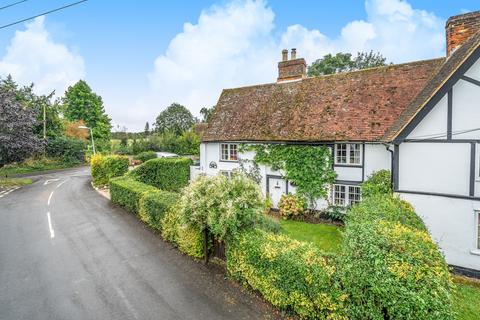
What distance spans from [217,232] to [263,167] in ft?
36.0

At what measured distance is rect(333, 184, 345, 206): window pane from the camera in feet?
53.8

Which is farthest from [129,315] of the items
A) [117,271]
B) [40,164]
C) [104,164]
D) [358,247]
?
[40,164]

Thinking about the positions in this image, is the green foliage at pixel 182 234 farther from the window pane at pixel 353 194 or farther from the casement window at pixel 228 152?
the window pane at pixel 353 194

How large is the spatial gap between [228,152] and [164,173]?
678 cm

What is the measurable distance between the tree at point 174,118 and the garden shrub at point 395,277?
76.1 meters

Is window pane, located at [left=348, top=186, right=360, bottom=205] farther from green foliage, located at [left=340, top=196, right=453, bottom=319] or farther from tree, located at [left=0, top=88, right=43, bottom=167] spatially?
tree, located at [left=0, top=88, right=43, bottom=167]

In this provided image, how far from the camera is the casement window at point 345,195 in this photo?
16.0 metres

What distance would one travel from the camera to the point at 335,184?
16469mm

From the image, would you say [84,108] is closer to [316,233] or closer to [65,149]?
[65,149]

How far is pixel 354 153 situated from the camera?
1594 cm

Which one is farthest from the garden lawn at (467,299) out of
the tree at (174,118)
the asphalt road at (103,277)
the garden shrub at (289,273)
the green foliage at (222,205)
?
the tree at (174,118)

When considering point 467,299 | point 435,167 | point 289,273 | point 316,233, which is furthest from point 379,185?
point 289,273

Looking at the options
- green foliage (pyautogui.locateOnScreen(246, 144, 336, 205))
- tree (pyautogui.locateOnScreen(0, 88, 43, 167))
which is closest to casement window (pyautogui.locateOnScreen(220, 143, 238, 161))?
green foliage (pyautogui.locateOnScreen(246, 144, 336, 205))

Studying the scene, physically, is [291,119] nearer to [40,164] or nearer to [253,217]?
[253,217]
